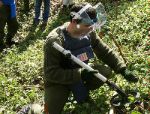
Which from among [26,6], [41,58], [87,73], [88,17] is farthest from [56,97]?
[26,6]

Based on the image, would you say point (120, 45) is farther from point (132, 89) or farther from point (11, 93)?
point (11, 93)

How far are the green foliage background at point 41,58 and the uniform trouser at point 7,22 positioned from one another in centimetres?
37

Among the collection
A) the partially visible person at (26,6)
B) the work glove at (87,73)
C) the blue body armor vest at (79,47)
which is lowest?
the work glove at (87,73)

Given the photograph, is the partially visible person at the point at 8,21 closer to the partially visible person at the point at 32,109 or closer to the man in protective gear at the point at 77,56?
the partially visible person at the point at 32,109

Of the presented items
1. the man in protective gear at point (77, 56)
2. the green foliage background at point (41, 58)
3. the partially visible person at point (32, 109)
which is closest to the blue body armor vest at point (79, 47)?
the man in protective gear at point (77, 56)

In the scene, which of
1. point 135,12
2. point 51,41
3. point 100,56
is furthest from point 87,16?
point 135,12

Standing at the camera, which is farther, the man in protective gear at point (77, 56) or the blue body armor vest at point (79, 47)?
the blue body armor vest at point (79, 47)

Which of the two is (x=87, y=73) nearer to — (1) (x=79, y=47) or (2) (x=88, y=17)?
(1) (x=79, y=47)

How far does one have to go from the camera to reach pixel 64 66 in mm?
5574

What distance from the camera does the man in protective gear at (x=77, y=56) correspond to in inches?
201

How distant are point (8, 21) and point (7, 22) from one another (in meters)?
0.07

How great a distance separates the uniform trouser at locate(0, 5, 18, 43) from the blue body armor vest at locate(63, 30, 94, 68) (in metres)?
3.69

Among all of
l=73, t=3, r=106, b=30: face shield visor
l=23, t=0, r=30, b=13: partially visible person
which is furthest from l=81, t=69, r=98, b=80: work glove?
l=23, t=0, r=30, b=13: partially visible person

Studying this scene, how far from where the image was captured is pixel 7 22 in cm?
909
